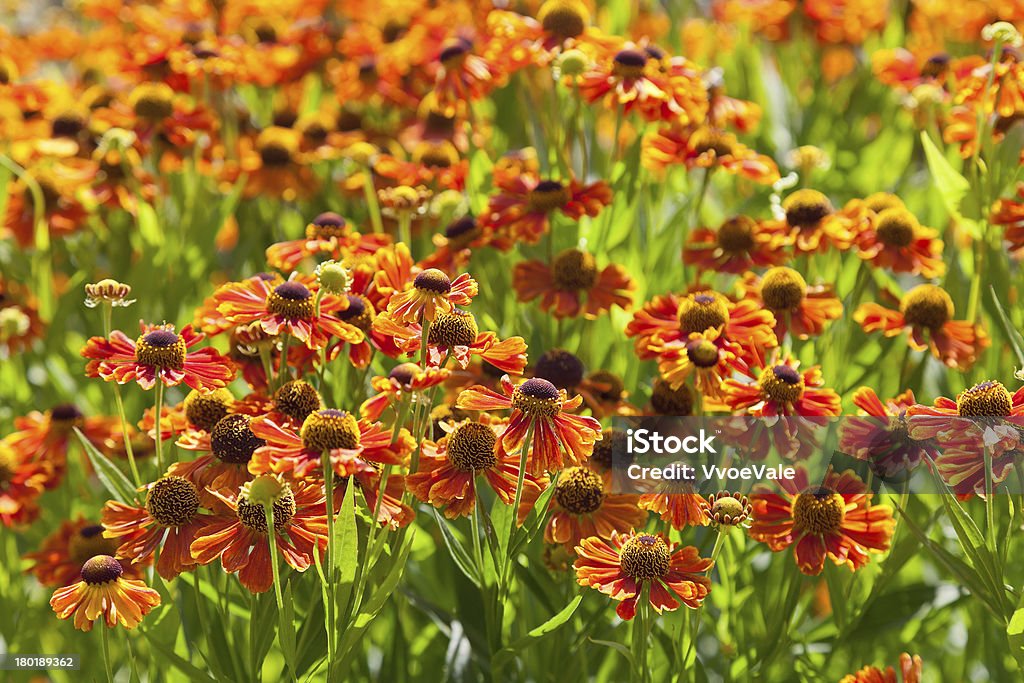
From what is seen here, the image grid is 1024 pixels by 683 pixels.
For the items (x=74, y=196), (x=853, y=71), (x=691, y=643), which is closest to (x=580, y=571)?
(x=691, y=643)

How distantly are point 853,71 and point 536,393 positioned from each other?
71.3 inches

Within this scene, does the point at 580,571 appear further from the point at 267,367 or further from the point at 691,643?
the point at 267,367

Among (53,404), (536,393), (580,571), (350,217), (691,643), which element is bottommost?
(53,404)

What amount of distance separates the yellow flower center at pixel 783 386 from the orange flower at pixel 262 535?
50 cm

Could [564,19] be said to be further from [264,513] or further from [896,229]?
[264,513]

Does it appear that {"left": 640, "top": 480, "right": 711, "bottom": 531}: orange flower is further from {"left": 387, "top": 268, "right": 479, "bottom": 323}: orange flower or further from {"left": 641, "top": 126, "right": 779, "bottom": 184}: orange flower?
{"left": 641, "top": 126, "right": 779, "bottom": 184}: orange flower

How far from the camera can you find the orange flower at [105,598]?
1032mm

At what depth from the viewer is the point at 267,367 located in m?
1.18

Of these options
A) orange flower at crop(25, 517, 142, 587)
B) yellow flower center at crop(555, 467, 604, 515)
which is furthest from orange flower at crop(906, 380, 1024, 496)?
orange flower at crop(25, 517, 142, 587)

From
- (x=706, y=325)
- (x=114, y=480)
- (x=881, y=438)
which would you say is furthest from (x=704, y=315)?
(x=114, y=480)

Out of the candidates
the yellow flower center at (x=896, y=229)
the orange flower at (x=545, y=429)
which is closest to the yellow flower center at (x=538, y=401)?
the orange flower at (x=545, y=429)

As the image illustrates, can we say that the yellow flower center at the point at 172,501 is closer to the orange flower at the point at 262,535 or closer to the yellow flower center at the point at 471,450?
the orange flower at the point at 262,535

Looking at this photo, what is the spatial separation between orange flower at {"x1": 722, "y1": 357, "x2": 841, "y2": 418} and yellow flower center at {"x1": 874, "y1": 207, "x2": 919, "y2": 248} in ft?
1.06

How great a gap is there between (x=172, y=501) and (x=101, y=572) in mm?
92
